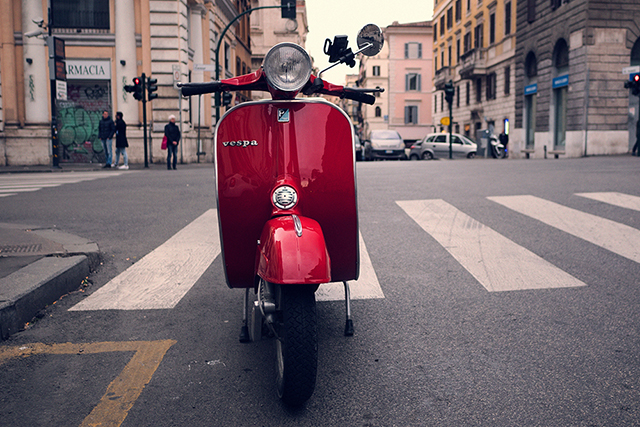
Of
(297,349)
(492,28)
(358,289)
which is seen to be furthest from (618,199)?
(492,28)

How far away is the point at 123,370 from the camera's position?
284 centimetres

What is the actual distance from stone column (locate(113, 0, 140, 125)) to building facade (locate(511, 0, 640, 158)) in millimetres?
18421

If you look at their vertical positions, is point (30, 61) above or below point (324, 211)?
above

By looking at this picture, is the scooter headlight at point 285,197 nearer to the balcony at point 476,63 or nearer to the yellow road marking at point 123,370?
the yellow road marking at point 123,370

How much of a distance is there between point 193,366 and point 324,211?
1.00 meters

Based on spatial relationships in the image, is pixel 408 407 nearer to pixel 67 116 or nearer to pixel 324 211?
pixel 324 211

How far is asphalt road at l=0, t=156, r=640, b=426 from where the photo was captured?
7.88 feet

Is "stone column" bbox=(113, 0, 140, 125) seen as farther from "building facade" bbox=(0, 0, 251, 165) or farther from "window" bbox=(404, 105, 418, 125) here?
"window" bbox=(404, 105, 418, 125)

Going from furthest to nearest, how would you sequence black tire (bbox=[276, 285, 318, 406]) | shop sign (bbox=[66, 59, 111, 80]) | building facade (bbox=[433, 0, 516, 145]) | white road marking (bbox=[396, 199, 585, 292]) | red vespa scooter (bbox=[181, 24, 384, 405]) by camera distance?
building facade (bbox=[433, 0, 516, 145]) < shop sign (bbox=[66, 59, 111, 80]) < white road marking (bbox=[396, 199, 585, 292]) < red vespa scooter (bbox=[181, 24, 384, 405]) < black tire (bbox=[276, 285, 318, 406])

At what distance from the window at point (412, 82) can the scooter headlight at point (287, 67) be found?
65.2 m

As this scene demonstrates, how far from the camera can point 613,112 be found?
84.9ft

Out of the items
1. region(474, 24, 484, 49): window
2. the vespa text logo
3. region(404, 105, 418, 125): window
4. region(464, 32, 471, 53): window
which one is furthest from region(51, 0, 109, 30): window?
region(404, 105, 418, 125): window

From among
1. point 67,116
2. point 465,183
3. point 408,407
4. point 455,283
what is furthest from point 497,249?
point 67,116

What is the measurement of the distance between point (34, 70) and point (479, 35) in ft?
97.3
